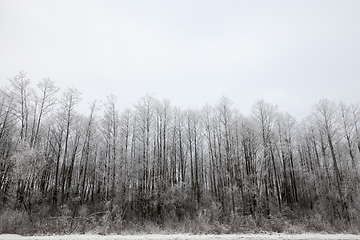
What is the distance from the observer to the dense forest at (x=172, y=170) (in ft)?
52.6

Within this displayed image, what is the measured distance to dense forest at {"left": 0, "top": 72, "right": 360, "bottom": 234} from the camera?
632 inches

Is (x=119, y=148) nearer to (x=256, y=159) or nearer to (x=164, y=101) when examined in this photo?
(x=164, y=101)

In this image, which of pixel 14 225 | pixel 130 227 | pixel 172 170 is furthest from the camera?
pixel 172 170

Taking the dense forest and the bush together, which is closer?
the bush

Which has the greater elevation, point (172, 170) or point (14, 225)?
point (172, 170)

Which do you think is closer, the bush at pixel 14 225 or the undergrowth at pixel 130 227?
the bush at pixel 14 225

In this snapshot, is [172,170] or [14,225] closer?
[14,225]

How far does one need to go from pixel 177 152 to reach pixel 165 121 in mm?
8514

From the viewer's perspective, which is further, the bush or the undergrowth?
the undergrowth

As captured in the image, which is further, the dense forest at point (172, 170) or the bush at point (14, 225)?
the dense forest at point (172, 170)

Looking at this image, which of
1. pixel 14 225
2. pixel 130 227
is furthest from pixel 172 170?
pixel 14 225

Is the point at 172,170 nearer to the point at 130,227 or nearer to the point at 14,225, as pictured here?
the point at 130,227

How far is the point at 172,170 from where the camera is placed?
1334 inches

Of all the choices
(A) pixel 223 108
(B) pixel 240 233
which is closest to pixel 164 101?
(A) pixel 223 108
